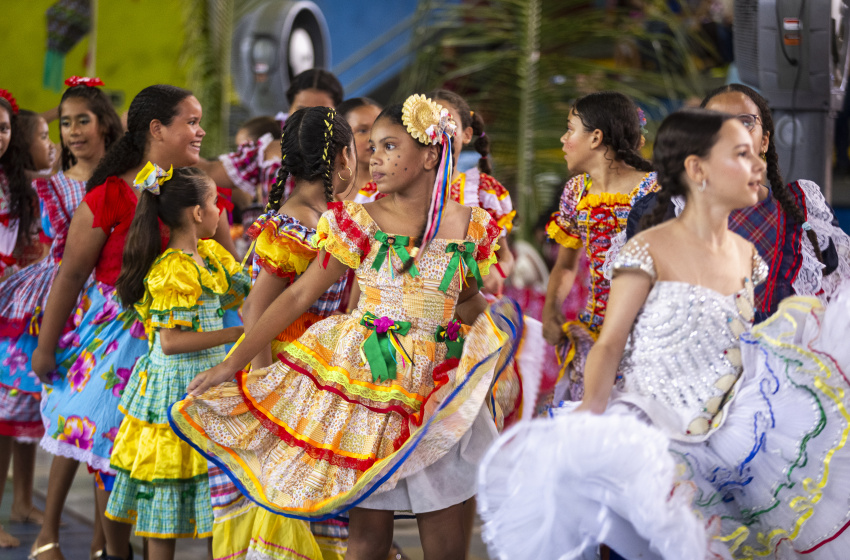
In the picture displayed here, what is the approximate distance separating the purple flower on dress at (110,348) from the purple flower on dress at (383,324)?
1.26m

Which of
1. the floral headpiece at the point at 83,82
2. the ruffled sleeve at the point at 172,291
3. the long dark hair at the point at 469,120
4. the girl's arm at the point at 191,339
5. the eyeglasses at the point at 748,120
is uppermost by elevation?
the floral headpiece at the point at 83,82

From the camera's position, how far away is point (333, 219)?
99.3 inches

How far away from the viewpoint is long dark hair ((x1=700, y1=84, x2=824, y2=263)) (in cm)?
272

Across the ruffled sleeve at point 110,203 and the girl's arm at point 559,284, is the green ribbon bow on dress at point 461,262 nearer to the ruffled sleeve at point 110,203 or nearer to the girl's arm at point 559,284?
the girl's arm at point 559,284

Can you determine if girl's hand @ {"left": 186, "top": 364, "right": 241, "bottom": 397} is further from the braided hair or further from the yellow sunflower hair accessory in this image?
the yellow sunflower hair accessory

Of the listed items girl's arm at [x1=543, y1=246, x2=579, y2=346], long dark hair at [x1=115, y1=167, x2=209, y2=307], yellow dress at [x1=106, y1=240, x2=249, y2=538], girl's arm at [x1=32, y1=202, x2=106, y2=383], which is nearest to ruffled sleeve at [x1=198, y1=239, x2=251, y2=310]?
yellow dress at [x1=106, y1=240, x2=249, y2=538]

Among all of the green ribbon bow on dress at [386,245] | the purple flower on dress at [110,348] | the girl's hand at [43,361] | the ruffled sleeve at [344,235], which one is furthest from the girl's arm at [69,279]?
the green ribbon bow on dress at [386,245]

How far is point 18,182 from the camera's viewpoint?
165 inches

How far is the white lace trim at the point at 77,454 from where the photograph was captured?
3212mm

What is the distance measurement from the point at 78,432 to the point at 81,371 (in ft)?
0.74

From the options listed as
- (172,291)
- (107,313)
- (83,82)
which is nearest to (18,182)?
(83,82)

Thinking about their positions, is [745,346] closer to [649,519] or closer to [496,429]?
[649,519]

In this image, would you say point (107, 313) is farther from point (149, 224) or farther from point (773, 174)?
point (773, 174)

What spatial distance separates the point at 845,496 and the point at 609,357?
58 cm
